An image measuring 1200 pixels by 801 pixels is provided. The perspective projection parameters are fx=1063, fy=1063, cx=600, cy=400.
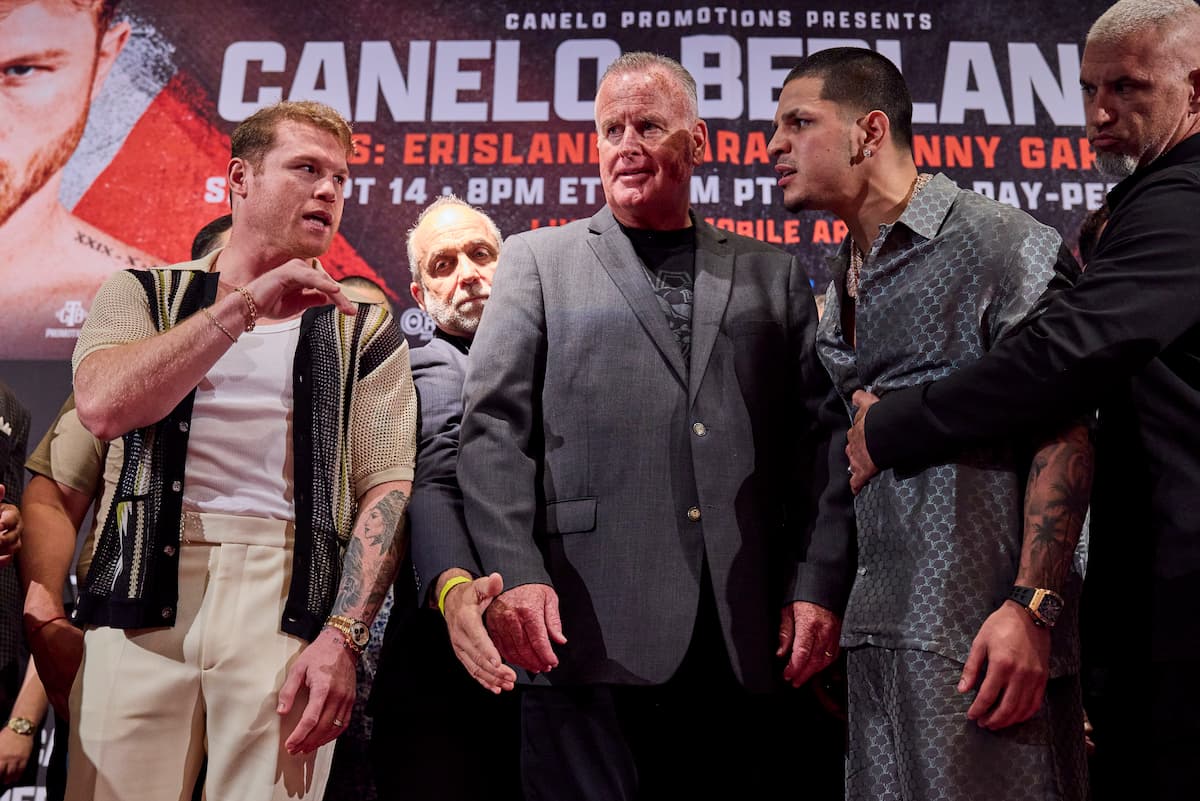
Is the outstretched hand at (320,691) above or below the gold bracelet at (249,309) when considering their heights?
below

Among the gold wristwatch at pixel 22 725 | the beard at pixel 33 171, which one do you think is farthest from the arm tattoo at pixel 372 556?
the beard at pixel 33 171

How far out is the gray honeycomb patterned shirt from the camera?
1.83 meters

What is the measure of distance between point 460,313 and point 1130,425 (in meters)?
1.92

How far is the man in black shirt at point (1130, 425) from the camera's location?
1804 millimetres

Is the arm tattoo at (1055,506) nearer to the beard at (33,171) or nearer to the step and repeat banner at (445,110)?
the step and repeat banner at (445,110)

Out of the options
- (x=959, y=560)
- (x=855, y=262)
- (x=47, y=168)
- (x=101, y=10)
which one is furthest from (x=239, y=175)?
(x=101, y=10)

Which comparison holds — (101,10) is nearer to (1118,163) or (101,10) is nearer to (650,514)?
(650,514)

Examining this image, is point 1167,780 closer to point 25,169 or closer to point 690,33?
point 690,33

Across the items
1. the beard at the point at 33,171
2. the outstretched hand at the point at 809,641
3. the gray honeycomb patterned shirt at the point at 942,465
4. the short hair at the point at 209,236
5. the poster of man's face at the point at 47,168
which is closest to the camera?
the gray honeycomb patterned shirt at the point at 942,465

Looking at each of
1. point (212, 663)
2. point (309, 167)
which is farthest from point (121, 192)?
point (212, 663)

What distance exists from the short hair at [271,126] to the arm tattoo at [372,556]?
34.9 inches

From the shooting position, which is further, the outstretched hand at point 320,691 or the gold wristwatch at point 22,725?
the gold wristwatch at point 22,725

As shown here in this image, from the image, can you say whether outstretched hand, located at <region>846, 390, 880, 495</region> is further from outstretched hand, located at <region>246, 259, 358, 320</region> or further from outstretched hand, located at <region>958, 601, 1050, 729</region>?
outstretched hand, located at <region>246, 259, 358, 320</region>

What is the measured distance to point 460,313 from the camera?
3236 millimetres
